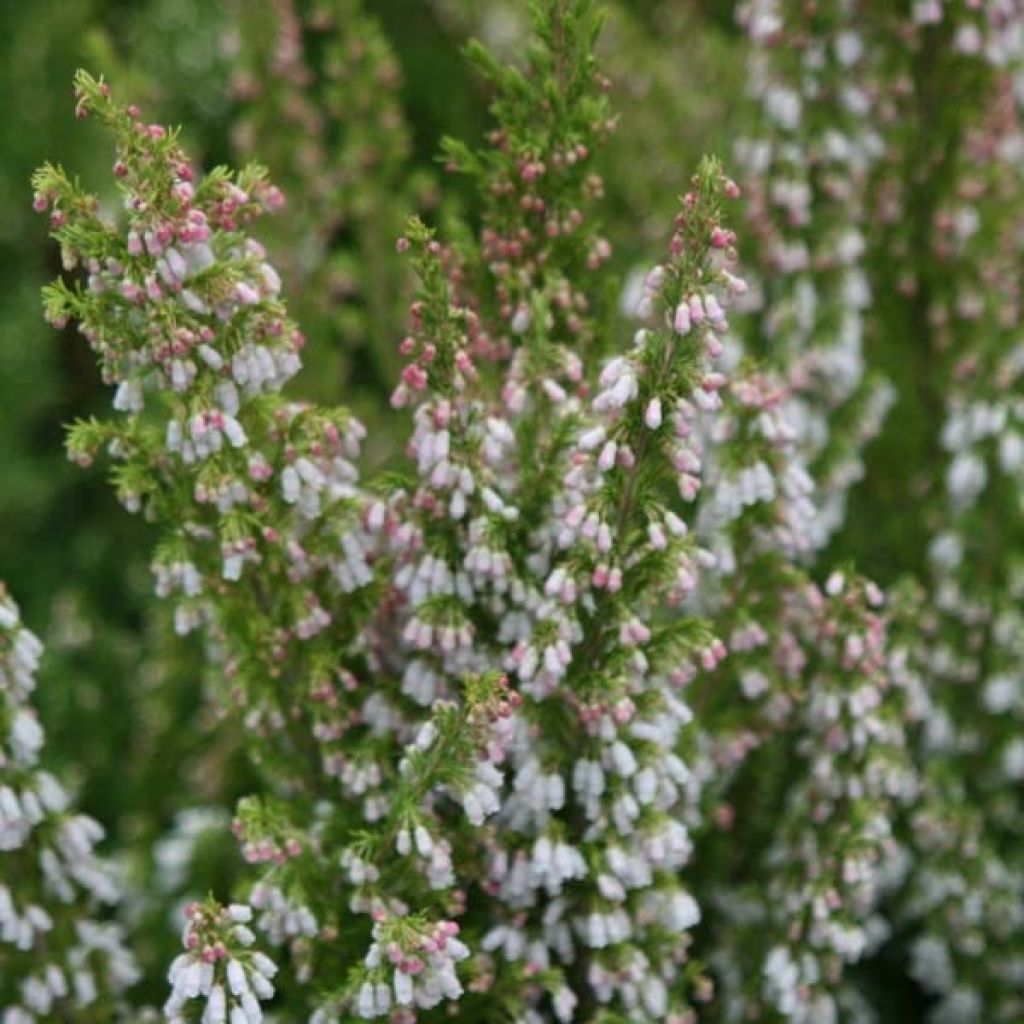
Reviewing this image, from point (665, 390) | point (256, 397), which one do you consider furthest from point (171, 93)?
point (665, 390)

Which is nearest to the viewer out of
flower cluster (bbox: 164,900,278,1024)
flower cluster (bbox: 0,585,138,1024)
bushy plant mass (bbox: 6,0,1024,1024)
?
flower cluster (bbox: 164,900,278,1024)

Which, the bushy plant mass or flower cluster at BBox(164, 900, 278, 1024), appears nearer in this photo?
flower cluster at BBox(164, 900, 278, 1024)

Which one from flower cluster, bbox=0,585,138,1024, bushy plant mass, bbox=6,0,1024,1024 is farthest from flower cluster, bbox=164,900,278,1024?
flower cluster, bbox=0,585,138,1024

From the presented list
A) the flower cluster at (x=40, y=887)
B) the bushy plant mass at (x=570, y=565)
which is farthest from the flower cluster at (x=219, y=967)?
the flower cluster at (x=40, y=887)

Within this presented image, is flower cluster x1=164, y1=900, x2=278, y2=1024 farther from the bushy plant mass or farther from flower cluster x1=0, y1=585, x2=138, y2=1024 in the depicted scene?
flower cluster x1=0, y1=585, x2=138, y2=1024

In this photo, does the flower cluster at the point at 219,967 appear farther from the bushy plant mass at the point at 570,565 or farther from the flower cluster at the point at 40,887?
the flower cluster at the point at 40,887

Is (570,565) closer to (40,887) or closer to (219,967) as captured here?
(219,967)

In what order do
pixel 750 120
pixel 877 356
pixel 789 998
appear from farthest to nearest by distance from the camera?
pixel 877 356 → pixel 750 120 → pixel 789 998

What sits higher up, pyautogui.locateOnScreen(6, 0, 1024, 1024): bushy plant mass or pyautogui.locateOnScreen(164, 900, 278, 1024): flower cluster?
pyautogui.locateOnScreen(6, 0, 1024, 1024): bushy plant mass

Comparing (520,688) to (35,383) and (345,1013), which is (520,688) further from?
(35,383)
